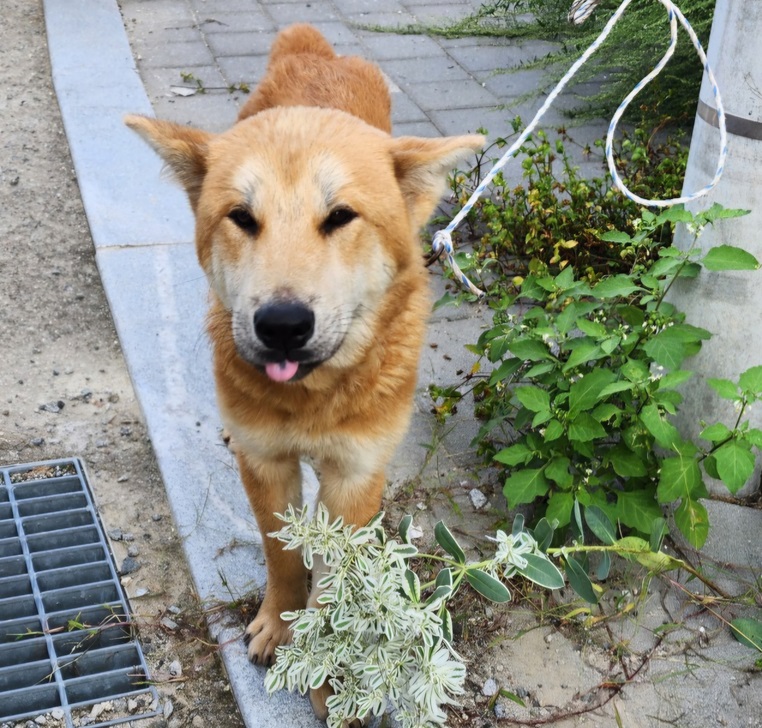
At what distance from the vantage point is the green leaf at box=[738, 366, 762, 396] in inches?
113

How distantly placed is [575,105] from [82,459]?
14.2 ft

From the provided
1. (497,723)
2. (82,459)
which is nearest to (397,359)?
(497,723)

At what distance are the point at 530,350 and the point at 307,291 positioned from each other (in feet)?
3.66

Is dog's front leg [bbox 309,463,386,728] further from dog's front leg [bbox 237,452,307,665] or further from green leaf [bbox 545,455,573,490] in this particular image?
green leaf [bbox 545,455,573,490]

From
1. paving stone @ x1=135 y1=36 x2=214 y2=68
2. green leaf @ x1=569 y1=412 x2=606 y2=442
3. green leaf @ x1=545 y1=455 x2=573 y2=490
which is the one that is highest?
green leaf @ x1=569 y1=412 x2=606 y2=442

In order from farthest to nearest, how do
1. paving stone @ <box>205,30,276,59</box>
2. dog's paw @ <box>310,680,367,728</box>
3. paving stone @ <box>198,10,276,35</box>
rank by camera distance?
1. paving stone @ <box>198,10,276,35</box>
2. paving stone @ <box>205,30,276,59</box>
3. dog's paw @ <box>310,680,367,728</box>

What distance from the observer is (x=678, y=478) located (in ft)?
9.58

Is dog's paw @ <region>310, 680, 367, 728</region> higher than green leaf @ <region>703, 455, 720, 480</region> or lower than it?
lower

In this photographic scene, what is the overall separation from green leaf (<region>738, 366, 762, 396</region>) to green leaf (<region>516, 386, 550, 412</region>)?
2.04ft

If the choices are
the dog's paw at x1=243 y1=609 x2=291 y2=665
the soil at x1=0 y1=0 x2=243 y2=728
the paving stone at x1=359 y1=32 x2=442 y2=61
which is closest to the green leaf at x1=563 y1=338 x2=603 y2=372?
the dog's paw at x1=243 y1=609 x2=291 y2=665

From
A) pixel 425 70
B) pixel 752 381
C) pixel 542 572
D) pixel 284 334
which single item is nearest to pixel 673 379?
pixel 752 381

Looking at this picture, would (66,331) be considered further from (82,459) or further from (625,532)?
(625,532)

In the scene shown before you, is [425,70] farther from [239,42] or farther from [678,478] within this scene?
[678,478]

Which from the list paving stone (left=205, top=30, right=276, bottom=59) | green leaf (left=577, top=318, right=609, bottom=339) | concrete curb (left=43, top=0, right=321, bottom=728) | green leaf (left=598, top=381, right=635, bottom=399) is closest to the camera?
green leaf (left=598, top=381, right=635, bottom=399)
